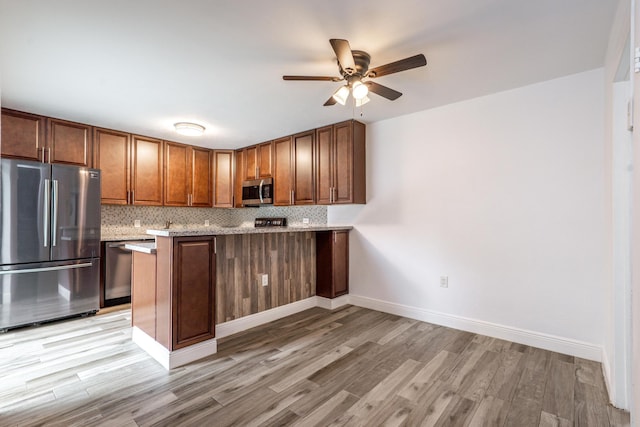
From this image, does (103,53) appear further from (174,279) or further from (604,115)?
(604,115)

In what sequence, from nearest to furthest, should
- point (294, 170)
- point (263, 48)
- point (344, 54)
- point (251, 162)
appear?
point (344, 54) → point (263, 48) → point (294, 170) → point (251, 162)

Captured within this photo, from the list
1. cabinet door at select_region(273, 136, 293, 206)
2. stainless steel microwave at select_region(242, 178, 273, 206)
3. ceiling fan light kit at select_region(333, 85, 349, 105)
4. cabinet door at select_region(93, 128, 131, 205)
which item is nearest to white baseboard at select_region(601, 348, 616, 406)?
ceiling fan light kit at select_region(333, 85, 349, 105)

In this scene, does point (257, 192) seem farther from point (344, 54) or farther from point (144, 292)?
point (344, 54)

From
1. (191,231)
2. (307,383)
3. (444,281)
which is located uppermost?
(191,231)

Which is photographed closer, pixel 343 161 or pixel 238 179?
pixel 343 161

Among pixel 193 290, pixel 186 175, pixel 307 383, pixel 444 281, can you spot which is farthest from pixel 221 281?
pixel 186 175

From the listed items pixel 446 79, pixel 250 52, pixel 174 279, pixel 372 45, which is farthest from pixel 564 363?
pixel 250 52

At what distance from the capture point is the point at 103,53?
6.91 ft

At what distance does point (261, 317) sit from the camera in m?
3.06

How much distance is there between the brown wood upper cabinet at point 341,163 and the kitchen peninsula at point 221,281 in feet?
1.47

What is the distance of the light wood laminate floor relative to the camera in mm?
1687

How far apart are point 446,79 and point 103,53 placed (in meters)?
2.66

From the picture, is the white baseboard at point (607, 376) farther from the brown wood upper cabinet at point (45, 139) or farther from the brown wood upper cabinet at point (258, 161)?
the brown wood upper cabinet at point (45, 139)

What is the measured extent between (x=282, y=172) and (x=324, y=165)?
0.82 m
